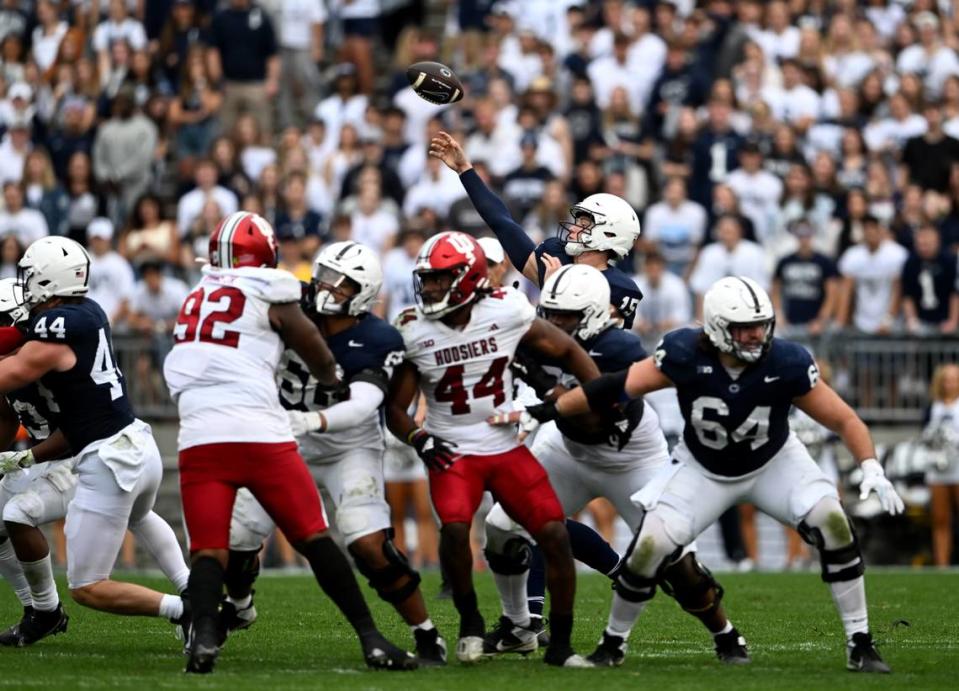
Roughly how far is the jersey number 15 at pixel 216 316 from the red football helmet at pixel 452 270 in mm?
Result: 836

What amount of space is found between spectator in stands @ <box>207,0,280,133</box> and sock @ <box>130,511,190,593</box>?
10212 mm

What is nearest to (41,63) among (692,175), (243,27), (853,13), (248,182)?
(243,27)

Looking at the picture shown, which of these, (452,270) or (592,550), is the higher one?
(452,270)

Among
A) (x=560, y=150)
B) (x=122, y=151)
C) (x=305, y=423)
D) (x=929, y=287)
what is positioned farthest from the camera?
(x=122, y=151)

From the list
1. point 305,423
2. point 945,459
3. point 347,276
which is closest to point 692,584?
point 305,423

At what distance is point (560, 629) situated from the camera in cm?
798

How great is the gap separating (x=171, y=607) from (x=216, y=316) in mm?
1415

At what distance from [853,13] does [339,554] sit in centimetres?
1218

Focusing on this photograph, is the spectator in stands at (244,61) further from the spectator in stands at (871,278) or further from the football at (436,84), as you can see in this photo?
the football at (436,84)

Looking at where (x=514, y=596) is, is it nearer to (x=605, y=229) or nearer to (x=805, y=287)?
(x=605, y=229)

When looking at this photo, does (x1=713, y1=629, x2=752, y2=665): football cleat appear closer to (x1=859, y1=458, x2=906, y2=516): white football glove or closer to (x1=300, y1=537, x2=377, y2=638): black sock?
(x1=859, y1=458, x2=906, y2=516): white football glove

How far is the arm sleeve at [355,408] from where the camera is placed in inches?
303

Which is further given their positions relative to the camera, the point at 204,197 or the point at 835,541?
the point at 204,197

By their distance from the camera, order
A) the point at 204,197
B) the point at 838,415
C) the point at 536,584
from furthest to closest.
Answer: the point at 204,197 → the point at 536,584 → the point at 838,415
